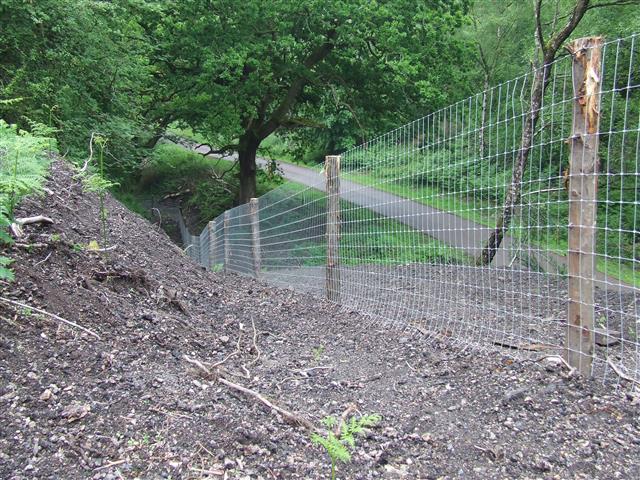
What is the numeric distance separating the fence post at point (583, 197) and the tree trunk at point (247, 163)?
14.4 metres

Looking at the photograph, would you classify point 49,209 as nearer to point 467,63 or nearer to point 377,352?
point 377,352

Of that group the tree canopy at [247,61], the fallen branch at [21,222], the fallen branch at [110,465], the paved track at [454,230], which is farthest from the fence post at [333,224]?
the tree canopy at [247,61]

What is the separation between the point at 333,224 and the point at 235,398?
3.12 metres

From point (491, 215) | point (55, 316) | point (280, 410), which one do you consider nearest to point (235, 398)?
point (280, 410)

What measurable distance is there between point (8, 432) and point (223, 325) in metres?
2.25

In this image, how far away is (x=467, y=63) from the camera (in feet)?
49.4

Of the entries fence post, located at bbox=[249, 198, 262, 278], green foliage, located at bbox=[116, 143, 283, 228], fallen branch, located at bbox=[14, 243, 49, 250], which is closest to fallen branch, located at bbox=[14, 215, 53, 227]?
fallen branch, located at bbox=[14, 243, 49, 250]

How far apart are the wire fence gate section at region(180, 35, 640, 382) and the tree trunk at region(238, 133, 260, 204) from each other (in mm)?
11101

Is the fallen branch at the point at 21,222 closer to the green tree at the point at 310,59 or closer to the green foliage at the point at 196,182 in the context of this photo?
the green tree at the point at 310,59

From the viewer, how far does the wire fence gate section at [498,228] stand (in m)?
2.95

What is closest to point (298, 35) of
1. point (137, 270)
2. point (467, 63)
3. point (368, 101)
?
point (368, 101)

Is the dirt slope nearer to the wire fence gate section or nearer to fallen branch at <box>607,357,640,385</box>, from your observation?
fallen branch at <box>607,357,640,385</box>

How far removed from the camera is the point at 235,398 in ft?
8.79

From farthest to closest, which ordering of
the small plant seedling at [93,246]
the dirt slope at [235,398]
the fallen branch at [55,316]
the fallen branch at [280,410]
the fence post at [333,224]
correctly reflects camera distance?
the fence post at [333,224]
the small plant seedling at [93,246]
the fallen branch at [55,316]
the fallen branch at [280,410]
the dirt slope at [235,398]
